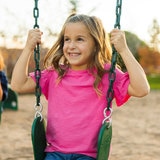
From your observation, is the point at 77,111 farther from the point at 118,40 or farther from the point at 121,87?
the point at 118,40

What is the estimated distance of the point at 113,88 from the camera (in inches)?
86.0

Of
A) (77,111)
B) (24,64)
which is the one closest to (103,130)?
(77,111)

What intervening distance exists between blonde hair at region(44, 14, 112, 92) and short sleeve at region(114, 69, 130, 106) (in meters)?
0.09

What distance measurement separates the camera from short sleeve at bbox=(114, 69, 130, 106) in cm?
214

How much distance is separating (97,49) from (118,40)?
0.18m

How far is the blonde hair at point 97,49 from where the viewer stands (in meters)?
2.19

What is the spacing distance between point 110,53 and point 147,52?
29.1 meters

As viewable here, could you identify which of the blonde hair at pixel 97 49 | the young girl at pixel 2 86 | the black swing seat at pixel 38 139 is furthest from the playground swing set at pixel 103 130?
the young girl at pixel 2 86

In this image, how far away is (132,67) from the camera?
6.80 feet

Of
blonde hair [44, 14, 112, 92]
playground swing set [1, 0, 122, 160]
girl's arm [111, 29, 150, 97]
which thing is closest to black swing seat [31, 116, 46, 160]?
playground swing set [1, 0, 122, 160]

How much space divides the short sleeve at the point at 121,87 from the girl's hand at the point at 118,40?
145 millimetres

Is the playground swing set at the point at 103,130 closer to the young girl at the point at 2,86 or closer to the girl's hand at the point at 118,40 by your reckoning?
the girl's hand at the point at 118,40

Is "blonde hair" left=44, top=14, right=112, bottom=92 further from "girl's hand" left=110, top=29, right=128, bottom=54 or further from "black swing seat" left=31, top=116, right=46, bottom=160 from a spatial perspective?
"black swing seat" left=31, top=116, right=46, bottom=160

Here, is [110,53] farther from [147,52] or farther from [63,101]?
[147,52]
